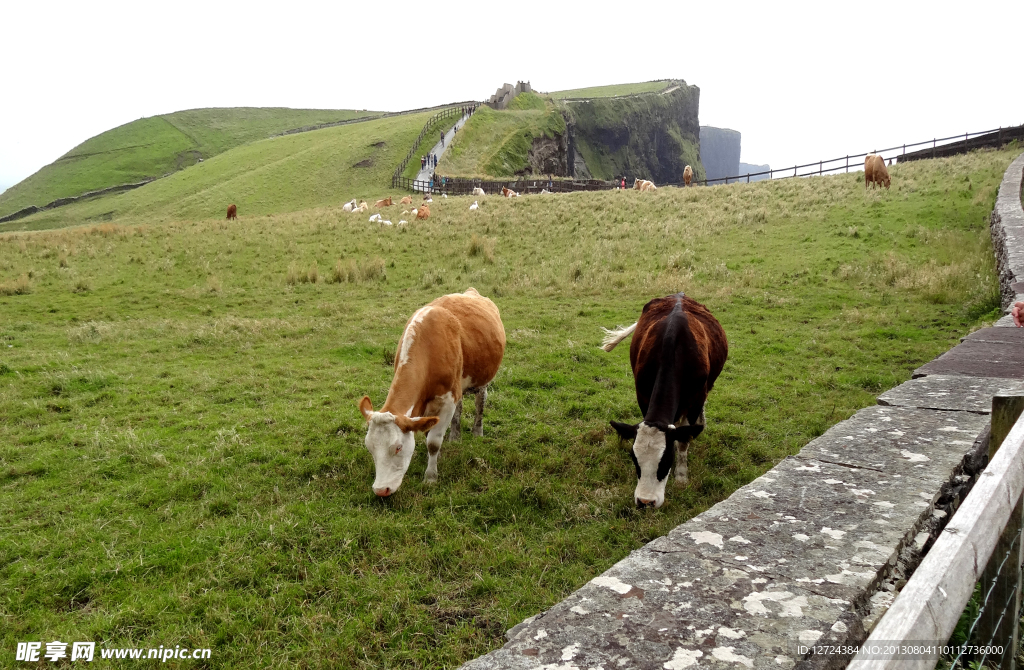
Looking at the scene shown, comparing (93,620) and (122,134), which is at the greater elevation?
(122,134)

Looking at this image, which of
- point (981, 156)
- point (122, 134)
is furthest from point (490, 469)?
point (122, 134)

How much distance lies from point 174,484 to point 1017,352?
27.0ft

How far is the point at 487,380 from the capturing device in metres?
6.88

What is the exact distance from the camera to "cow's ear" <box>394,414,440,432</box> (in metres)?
5.04

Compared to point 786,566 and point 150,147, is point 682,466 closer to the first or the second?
point 786,566

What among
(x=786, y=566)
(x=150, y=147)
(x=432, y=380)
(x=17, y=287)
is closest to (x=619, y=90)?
(x=150, y=147)

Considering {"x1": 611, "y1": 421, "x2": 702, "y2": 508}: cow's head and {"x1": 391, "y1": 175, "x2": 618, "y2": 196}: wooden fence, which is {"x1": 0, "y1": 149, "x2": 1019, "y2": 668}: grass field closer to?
{"x1": 611, "y1": 421, "x2": 702, "y2": 508}: cow's head

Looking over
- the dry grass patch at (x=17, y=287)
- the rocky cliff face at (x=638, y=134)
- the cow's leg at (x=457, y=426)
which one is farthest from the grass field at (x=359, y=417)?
the rocky cliff face at (x=638, y=134)

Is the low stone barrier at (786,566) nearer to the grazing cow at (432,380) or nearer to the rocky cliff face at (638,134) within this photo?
the grazing cow at (432,380)

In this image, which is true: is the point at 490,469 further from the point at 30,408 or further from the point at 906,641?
the point at 30,408

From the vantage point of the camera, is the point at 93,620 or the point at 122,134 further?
the point at 122,134

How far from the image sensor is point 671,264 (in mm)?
16516

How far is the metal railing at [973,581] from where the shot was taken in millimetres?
1333

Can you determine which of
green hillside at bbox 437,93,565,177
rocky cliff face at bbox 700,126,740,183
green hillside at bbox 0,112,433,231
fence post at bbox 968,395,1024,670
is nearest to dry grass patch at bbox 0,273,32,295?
fence post at bbox 968,395,1024,670
